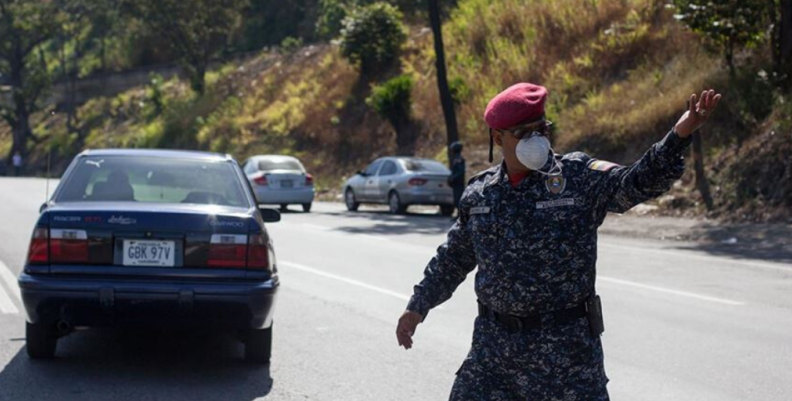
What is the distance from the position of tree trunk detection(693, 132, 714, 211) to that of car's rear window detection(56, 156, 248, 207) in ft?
47.6

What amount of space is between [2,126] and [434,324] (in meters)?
74.8

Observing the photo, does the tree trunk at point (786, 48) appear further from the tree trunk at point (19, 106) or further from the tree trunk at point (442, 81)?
the tree trunk at point (19, 106)

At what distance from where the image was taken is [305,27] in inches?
2589

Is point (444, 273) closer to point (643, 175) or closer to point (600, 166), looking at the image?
point (600, 166)

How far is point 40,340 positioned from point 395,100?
29098 millimetres

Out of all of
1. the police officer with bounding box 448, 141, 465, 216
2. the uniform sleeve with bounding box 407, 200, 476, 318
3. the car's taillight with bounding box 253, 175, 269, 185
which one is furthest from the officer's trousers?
the car's taillight with bounding box 253, 175, 269, 185

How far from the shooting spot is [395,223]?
2359cm

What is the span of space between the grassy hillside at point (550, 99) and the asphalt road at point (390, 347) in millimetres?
4414

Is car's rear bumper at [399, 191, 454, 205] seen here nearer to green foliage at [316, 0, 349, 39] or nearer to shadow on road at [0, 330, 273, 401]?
shadow on road at [0, 330, 273, 401]

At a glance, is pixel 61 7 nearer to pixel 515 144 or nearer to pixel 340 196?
A: pixel 340 196

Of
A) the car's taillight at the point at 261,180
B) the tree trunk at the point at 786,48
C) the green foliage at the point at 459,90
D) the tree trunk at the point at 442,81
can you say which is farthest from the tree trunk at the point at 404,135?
the tree trunk at the point at 786,48

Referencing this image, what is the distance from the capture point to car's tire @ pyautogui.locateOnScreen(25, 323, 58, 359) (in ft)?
26.6

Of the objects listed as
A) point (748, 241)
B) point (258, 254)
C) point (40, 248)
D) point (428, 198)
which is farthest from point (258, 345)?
point (428, 198)

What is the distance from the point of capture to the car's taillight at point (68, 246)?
7.63 metres
